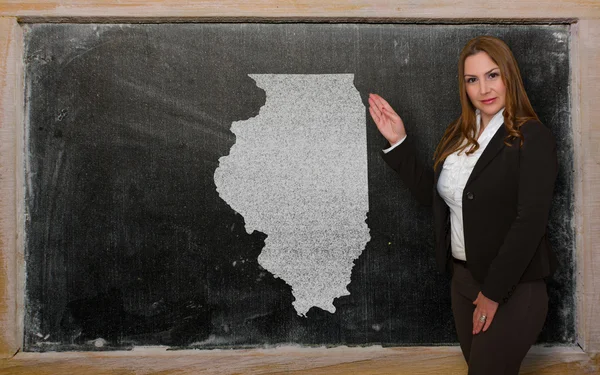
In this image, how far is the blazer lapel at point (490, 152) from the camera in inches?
62.9

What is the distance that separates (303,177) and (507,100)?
2.94ft

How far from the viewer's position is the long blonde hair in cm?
162

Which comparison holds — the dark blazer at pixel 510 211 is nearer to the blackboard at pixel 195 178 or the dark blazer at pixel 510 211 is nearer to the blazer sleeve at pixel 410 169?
the blazer sleeve at pixel 410 169

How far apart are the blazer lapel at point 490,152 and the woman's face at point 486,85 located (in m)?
0.12

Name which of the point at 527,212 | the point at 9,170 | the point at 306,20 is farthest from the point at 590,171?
the point at 9,170

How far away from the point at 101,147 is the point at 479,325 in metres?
1.63

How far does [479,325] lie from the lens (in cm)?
162

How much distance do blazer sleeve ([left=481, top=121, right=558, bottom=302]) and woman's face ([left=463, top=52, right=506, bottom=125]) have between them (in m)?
0.18

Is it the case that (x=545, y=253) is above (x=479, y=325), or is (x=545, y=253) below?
above

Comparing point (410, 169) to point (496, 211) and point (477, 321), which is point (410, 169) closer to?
point (496, 211)

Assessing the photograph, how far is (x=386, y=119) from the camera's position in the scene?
2.08 metres
